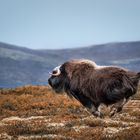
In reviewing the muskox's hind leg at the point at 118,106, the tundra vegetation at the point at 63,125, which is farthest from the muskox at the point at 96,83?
the tundra vegetation at the point at 63,125

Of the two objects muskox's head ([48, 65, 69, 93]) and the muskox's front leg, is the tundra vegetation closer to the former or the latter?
the muskox's front leg

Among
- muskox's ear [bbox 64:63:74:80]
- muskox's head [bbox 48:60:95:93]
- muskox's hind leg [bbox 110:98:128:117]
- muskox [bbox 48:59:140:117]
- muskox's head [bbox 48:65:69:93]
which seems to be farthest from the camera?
muskox's head [bbox 48:65:69:93]

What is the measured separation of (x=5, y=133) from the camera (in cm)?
1992

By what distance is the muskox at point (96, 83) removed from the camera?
22375 mm

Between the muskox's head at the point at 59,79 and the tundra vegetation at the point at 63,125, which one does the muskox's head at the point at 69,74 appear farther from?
the tundra vegetation at the point at 63,125

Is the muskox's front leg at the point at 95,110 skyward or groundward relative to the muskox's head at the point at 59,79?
groundward

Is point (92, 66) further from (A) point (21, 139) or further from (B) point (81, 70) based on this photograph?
(A) point (21, 139)

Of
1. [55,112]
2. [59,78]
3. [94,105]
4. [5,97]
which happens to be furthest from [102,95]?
[5,97]

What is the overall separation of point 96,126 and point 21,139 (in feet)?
12.0

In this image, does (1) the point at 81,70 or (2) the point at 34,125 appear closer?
(2) the point at 34,125

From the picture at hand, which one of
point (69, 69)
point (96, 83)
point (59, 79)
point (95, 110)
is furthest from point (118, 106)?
point (59, 79)

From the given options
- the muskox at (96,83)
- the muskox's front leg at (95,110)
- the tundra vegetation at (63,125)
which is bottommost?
the tundra vegetation at (63,125)

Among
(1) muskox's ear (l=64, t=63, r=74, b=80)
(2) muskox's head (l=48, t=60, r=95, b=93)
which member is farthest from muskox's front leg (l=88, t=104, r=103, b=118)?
(1) muskox's ear (l=64, t=63, r=74, b=80)

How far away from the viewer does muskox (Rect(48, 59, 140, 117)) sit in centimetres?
2238
